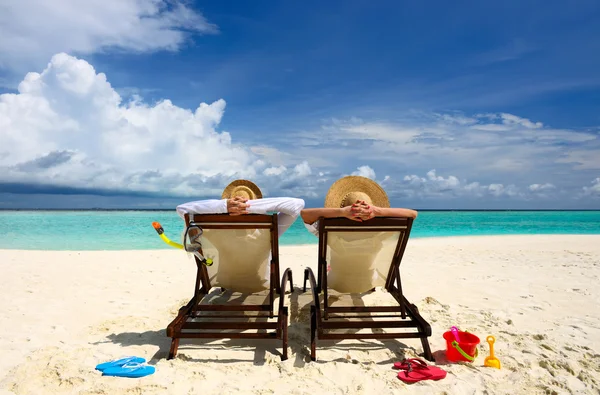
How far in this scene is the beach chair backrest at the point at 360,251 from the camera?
3.67m

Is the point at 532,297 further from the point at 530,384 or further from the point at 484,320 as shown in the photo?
the point at 530,384

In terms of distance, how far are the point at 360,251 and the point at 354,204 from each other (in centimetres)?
79

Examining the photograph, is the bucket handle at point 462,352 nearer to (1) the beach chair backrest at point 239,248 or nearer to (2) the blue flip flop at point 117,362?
(1) the beach chair backrest at point 239,248

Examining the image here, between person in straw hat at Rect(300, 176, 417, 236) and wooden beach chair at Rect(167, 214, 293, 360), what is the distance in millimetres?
407

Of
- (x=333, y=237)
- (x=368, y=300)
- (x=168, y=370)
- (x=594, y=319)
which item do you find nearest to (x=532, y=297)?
(x=594, y=319)

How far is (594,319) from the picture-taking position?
15.7ft

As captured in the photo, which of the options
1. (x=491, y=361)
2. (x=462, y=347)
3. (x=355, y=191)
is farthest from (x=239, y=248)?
(x=491, y=361)

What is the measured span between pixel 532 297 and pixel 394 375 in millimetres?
3832

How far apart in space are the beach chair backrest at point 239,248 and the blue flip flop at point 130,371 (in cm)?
120

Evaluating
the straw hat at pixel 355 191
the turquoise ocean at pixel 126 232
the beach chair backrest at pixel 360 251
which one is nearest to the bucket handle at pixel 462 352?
the beach chair backrest at pixel 360 251

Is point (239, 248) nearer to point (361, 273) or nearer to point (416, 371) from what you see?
point (361, 273)

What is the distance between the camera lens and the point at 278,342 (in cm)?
388

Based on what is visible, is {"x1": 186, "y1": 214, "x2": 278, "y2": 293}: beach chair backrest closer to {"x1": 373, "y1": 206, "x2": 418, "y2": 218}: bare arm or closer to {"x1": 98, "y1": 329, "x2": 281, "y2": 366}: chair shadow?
{"x1": 98, "y1": 329, "x2": 281, "y2": 366}: chair shadow

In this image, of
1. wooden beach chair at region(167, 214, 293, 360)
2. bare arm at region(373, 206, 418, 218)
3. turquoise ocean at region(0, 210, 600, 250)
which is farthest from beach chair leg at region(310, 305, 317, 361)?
turquoise ocean at region(0, 210, 600, 250)
